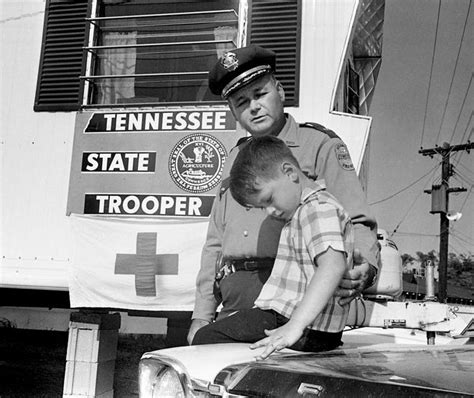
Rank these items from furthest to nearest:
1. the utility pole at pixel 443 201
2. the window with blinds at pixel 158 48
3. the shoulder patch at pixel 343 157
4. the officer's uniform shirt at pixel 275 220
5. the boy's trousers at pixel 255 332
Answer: the utility pole at pixel 443 201 < the window with blinds at pixel 158 48 < the shoulder patch at pixel 343 157 < the officer's uniform shirt at pixel 275 220 < the boy's trousers at pixel 255 332

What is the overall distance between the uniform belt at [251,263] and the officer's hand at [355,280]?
0.30 m

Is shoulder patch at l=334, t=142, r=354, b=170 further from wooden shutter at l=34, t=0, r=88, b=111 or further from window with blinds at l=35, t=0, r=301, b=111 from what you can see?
wooden shutter at l=34, t=0, r=88, b=111

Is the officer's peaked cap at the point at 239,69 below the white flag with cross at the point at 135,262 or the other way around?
the other way around

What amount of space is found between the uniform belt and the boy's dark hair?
35 centimetres

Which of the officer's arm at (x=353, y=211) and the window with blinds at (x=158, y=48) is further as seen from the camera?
the window with blinds at (x=158, y=48)

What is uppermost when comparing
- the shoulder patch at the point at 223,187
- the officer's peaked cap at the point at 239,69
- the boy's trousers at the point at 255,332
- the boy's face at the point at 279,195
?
the officer's peaked cap at the point at 239,69

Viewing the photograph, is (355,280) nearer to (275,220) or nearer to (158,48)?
(275,220)

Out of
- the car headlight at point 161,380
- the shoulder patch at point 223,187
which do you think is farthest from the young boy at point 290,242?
the shoulder patch at point 223,187

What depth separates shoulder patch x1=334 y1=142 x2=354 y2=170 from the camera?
1968 mm

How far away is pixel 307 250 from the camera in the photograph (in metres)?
1.56

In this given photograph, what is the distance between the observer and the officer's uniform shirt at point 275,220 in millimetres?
1865

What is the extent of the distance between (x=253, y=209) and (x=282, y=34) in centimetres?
282

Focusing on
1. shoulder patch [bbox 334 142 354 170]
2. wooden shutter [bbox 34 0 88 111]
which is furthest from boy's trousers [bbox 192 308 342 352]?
wooden shutter [bbox 34 0 88 111]

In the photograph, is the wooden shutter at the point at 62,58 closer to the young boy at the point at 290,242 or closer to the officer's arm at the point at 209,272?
the officer's arm at the point at 209,272
